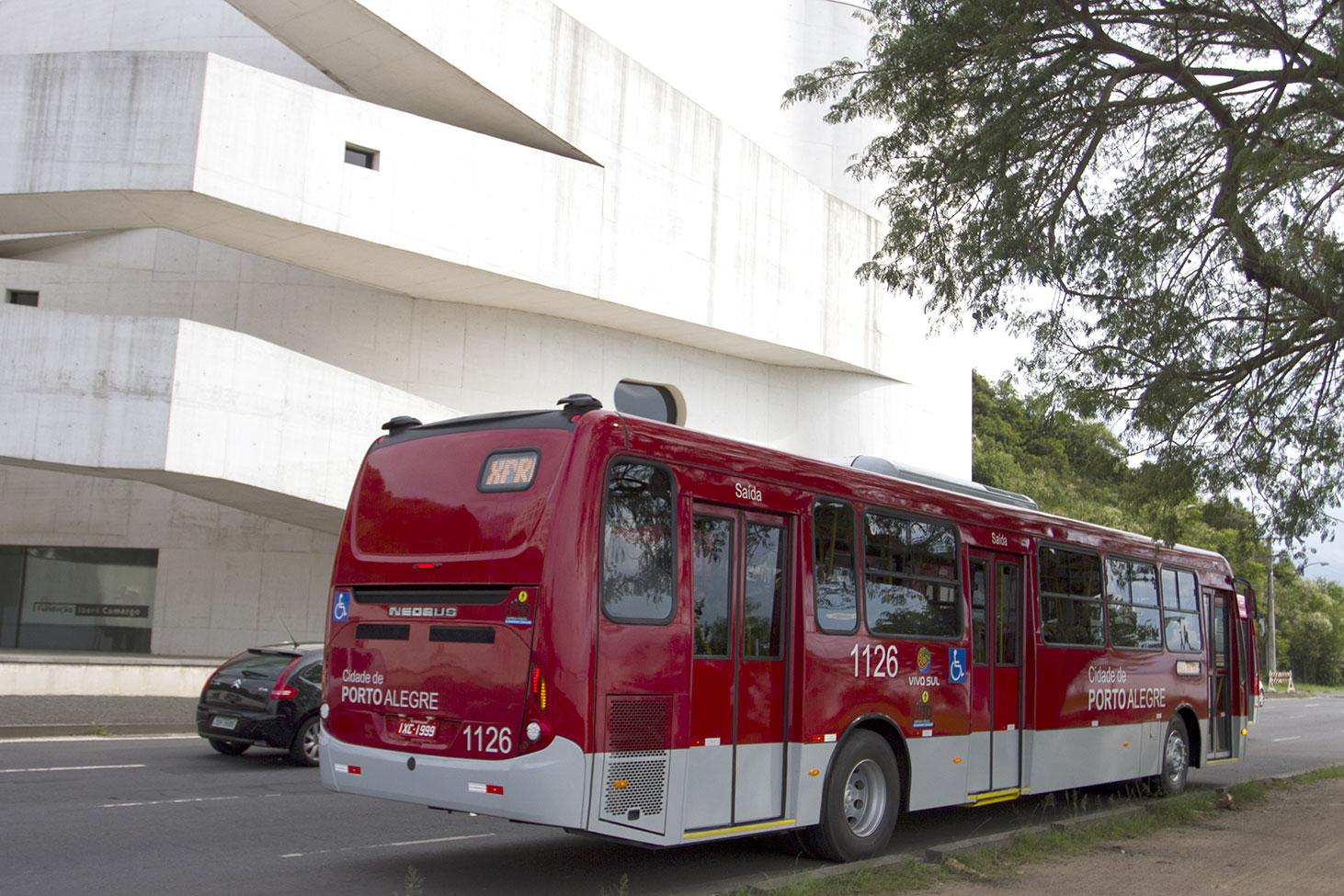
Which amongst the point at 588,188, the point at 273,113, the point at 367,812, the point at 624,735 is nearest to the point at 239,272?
the point at 273,113

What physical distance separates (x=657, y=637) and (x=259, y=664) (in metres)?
8.52

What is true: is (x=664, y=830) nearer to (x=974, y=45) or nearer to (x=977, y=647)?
(x=977, y=647)

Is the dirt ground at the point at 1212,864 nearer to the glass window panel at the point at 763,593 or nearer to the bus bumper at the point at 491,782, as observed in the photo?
the glass window panel at the point at 763,593

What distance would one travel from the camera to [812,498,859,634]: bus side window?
8.53m

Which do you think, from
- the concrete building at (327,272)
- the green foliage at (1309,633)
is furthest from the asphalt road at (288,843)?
the green foliage at (1309,633)

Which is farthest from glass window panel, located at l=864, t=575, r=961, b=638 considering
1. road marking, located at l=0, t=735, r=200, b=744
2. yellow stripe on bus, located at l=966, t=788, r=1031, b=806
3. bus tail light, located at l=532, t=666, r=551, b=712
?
road marking, located at l=0, t=735, r=200, b=744

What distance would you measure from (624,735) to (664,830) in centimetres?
70

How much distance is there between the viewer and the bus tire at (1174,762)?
13328 mm

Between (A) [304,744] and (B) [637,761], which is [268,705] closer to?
(A) [304,744]

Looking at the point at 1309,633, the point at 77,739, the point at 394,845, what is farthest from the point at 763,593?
the point at 1309,633

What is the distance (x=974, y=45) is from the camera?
12.2 metres

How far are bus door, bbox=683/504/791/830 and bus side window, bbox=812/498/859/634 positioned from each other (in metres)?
0.35

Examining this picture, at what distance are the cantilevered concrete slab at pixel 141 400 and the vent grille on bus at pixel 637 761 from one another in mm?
14322

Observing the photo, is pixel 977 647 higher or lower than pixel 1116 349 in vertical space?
lower
